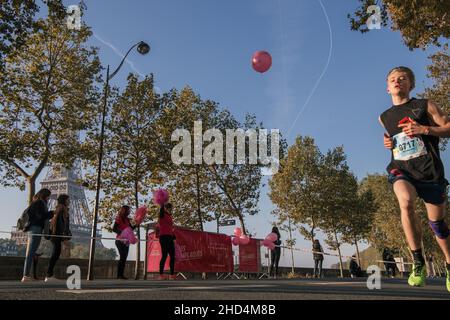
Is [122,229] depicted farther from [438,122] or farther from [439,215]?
[438,122]

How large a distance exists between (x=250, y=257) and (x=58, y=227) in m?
11.9

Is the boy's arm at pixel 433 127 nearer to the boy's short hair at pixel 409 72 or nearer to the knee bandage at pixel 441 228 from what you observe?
the boy's short hair at pixel 409 72

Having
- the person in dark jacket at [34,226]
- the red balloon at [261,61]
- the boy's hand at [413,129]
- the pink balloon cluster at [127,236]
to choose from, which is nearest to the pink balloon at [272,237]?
the red balloon at [261,61]

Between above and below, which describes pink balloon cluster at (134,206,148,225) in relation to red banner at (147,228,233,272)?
above

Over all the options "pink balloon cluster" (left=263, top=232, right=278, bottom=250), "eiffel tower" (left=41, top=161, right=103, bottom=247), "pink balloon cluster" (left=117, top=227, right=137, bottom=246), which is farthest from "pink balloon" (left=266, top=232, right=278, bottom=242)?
"eiffel tower" (left=41, top=161, right=103, bottom=247)

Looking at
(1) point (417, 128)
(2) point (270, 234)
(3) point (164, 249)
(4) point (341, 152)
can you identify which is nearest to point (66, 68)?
(2) point (270, 234)

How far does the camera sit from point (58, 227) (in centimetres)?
978

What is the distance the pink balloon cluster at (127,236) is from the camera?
10773 mm

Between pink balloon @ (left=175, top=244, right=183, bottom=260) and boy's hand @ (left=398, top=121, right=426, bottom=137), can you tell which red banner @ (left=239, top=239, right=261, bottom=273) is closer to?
pink balloon @ (left=175, top=244, right=183, bottom=260)

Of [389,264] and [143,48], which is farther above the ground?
[143,48]

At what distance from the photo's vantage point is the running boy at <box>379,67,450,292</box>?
452 cm

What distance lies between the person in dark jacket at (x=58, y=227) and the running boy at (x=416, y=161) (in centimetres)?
744

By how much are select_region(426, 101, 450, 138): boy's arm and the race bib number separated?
166 mm

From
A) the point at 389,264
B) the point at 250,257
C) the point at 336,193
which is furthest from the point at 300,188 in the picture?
the point at 250,257
